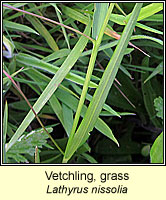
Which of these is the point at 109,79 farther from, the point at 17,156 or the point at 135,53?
the point at 135,53

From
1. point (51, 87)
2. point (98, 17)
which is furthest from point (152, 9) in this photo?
point (51, 87)

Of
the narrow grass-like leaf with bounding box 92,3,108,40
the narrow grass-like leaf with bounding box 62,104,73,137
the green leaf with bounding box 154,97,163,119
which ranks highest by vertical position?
the narrow grass-like leaf with bounding box 92,3,108,40

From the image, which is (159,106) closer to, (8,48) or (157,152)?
(157,152)

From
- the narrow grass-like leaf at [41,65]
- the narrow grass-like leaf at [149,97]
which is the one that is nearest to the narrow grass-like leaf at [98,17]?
the narrow grass-like leaf at [41,65]

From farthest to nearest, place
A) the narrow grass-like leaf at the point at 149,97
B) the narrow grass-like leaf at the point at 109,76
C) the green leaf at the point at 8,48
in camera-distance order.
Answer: the narrow grass-like leaf at the point at 149,97 < the green leaf at the point at 8,48 < the narrow grass-like leaf at the point at 109,76

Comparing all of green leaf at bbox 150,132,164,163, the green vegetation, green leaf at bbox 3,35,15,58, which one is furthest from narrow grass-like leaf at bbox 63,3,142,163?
green leaf at bbox 3,35,15,58

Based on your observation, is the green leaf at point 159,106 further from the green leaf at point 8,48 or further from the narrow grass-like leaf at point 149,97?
the green leaf at point 8,48

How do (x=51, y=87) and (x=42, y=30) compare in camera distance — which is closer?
(x=51, y=87)

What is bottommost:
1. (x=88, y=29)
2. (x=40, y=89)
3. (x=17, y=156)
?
(x=17, y=156)

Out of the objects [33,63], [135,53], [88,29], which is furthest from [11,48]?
[135,53]

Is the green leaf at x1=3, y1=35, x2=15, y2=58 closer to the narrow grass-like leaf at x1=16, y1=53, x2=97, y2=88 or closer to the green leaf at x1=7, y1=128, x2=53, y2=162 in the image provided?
the narrow grass-like leaf at x1=16, y1=53, x2=97, y2=88

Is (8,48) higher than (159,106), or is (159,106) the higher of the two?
(8,48)
